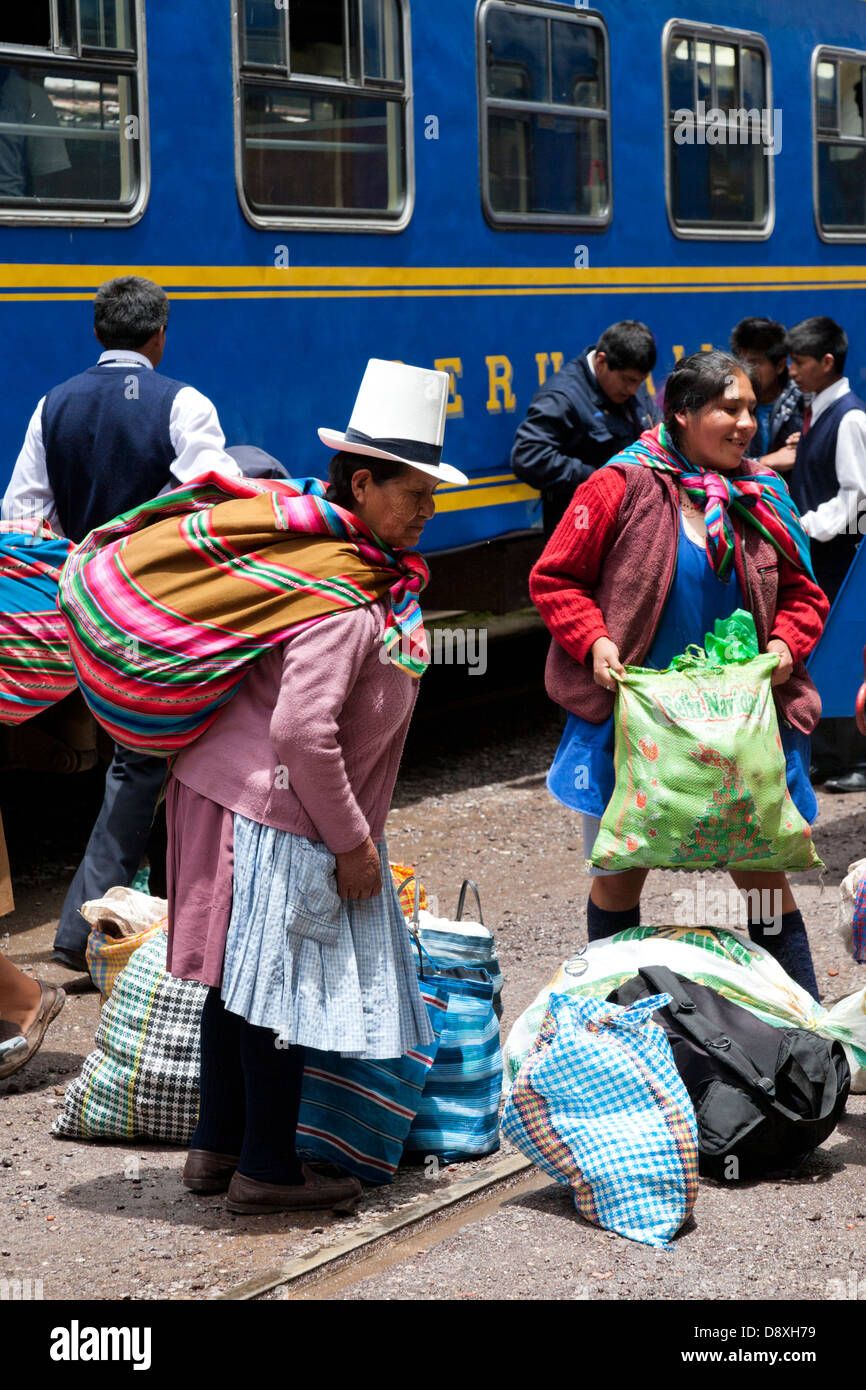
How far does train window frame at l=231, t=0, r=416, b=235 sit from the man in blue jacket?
3.19 feet

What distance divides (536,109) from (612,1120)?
209 inches

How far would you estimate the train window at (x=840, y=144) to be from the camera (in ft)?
31.6

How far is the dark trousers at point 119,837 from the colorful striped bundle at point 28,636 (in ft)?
2.34

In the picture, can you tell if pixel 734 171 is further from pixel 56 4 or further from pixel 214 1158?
pixel 214 1158

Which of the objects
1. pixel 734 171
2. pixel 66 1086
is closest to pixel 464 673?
pixel 734 171

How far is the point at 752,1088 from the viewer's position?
3748 mm

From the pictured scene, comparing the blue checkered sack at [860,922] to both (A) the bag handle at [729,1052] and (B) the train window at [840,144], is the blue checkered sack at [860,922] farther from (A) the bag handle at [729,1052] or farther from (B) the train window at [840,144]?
(B) the train window at [840,144]

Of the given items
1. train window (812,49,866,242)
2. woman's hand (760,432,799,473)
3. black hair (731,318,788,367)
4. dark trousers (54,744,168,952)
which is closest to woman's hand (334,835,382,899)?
dark trousers (54,744,168,952)

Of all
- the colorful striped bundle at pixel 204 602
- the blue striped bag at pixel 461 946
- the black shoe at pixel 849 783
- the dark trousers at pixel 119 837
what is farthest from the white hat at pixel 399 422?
the black shoe at pixel 849 783

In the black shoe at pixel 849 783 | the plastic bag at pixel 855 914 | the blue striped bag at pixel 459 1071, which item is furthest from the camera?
the black shoe at pixel 849 783

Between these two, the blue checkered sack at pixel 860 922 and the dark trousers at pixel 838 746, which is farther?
the dark trousers at pixel 838 746

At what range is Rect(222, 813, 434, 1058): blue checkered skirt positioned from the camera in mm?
3396

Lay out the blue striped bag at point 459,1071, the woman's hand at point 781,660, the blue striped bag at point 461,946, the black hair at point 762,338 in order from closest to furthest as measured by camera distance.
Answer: the blue striped bag at point 459,1071
the blue striped bag at point 461,946
the woman's hand at point 781,660
the black hair at point 762,338

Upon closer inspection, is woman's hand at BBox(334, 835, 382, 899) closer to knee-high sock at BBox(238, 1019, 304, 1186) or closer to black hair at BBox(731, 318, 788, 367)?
knee-high sock at BBox(238, 1019, 304, 1186)
